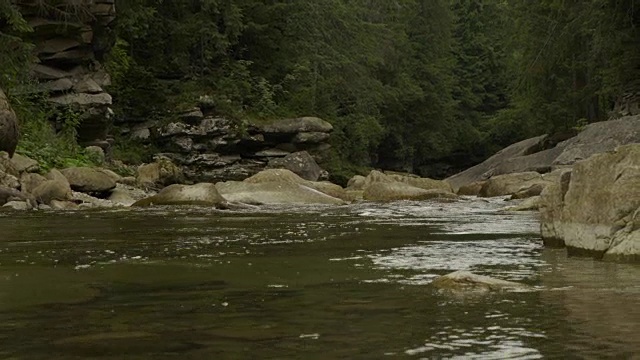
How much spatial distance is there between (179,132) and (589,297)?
24.7 m

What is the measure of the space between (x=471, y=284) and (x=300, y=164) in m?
23.7

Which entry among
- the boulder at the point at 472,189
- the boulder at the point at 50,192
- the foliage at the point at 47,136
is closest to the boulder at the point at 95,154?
the foliage at the point at 47,136

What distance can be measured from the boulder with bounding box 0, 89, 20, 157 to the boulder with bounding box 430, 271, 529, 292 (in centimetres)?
1144

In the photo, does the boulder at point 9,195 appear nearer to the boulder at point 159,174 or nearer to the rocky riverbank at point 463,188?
the rocky riverbank at point 463,188

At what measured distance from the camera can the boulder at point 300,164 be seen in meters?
28.1

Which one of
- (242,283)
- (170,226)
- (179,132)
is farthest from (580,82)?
(242,283)

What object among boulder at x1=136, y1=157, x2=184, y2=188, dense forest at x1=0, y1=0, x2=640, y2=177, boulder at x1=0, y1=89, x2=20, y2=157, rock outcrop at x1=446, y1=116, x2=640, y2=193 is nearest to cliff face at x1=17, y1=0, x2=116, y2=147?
dense forest at x1=0, y1=0, x2=640, y2=177

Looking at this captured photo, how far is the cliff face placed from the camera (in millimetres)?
22812

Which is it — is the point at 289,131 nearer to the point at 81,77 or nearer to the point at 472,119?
the point at 81,77

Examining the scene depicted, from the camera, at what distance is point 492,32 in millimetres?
54375

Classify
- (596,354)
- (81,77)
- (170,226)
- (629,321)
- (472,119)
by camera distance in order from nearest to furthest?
(596,354), (629,321), (170,226), (81,77), (472,119)

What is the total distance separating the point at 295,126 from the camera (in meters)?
29.8

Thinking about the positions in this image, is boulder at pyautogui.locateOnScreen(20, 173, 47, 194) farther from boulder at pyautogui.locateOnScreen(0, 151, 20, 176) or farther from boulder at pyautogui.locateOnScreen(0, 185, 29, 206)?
boulder at pyautogui.locateOnScreen(0, 185, 29, 206)

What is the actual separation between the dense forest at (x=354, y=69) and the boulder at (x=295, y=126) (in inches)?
34.3
